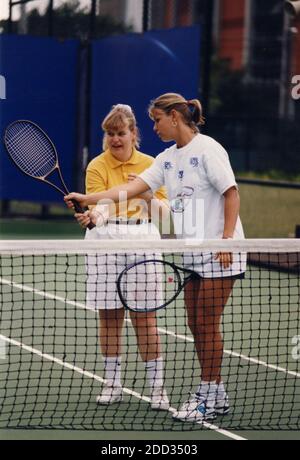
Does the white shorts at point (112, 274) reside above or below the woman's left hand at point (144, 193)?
below

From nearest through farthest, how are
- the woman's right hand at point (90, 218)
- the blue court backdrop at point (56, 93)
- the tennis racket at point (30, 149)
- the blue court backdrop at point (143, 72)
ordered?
the woman's right hand at point (90, 218)
the tennis racket at point (30, 149)
the blue court backdrop at point (143, 72)
the blue court backdrop at point (56, 93)

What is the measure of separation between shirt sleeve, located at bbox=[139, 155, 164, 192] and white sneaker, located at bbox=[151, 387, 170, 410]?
38.1 inches

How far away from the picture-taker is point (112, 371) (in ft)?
17.3

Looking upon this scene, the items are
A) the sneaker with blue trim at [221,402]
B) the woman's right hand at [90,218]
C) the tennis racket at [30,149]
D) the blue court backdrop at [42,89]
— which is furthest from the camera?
the blue court backdrop at [42,89]

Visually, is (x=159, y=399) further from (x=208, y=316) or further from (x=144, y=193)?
(x=144, y=193)

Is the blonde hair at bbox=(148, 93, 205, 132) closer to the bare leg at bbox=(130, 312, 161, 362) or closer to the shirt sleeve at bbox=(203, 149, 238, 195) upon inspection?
the shirt sleeve at bbox=(203, 149, 238, 195)

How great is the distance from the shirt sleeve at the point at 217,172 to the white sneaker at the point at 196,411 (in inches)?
38.1

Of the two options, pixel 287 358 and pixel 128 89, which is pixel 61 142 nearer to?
pixel 128 89

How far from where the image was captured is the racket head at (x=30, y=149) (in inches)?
211

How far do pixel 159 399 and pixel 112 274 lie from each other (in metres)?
0.64

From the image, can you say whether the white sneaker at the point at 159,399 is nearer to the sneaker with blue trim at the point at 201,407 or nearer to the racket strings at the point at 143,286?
the sneaker with blue trim at the point at 201,407

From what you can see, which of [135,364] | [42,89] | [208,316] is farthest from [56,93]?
[208,316]

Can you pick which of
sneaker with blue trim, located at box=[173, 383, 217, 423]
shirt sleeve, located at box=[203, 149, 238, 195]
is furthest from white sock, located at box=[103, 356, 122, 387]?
shirt sleeve, located at box=[203, 149, 238, 195]

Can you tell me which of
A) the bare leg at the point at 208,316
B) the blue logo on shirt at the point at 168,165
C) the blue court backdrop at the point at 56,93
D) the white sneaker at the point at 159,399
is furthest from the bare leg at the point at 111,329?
the blue court backdrop at the point at 56,93
